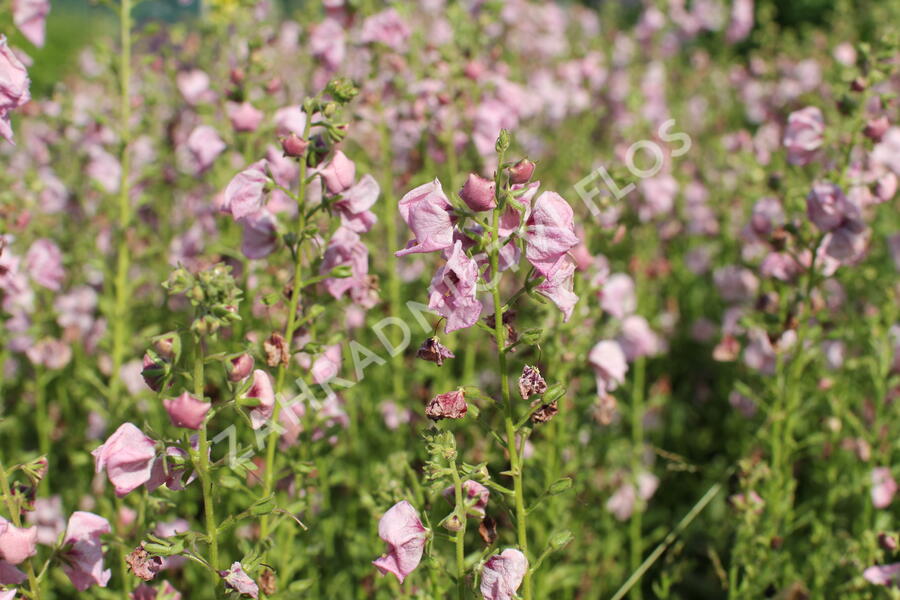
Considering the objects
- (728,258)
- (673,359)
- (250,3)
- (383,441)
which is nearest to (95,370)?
(383,441)

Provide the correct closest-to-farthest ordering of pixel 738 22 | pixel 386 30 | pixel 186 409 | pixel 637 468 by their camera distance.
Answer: pixel 186 409, pixel 637 468, pixel 386 30, pixel 738 22

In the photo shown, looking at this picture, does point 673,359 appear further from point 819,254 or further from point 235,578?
point 235,578

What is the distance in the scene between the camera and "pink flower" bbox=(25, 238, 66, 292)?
2.94m

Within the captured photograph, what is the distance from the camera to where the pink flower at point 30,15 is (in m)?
2.49

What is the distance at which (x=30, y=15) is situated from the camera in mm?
2512

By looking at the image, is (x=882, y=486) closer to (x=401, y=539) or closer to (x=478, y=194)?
(x=401, y=539)

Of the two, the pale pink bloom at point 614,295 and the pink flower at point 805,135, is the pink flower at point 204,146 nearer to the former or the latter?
the pale pink bloom at point 614,295

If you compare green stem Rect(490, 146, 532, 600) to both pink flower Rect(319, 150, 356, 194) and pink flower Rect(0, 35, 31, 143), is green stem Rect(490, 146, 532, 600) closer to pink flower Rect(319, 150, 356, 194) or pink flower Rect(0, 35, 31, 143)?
pink flower Rect(319, 150, 356, 194)

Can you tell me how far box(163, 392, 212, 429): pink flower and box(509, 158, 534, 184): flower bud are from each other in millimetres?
727

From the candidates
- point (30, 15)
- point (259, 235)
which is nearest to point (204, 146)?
point (30, 15)

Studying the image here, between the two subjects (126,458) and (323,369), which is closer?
(126,458)

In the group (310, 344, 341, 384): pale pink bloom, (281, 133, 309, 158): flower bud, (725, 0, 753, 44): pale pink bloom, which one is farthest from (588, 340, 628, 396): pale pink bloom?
(725, 0, 753, 44): pale pink bloom

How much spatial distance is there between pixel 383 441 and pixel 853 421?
5.53 ft

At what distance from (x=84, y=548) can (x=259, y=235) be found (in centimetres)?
85
